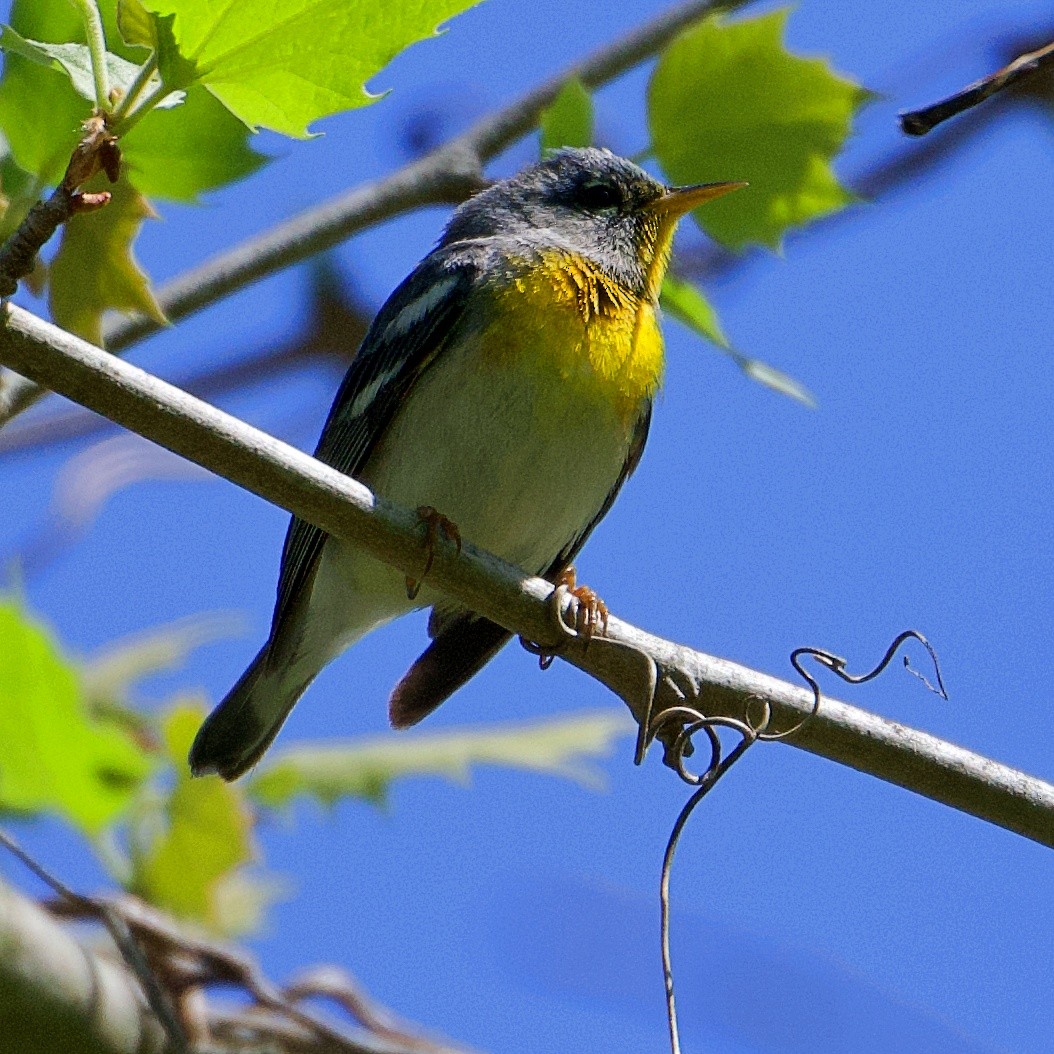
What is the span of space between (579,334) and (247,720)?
1328 mm

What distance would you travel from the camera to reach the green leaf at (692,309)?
2.94 meters

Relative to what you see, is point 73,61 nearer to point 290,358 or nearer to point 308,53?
point 308,53

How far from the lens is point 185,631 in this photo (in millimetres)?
3789

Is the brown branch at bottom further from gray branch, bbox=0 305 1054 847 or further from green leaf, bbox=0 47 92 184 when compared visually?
green leaf, bbox=0 47 92 184

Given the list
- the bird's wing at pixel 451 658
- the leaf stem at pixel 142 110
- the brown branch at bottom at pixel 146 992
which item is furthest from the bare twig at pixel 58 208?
the bird's wing at pixel 451 658

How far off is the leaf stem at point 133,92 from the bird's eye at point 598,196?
98.7 inches

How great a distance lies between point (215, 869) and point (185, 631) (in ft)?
3.25

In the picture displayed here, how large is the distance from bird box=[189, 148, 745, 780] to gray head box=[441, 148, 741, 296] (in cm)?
1

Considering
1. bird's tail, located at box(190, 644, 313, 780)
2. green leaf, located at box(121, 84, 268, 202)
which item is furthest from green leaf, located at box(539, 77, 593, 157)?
bird's tail, located at box(190, 644, 313, 780)

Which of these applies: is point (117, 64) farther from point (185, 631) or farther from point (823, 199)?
point (185, 631)

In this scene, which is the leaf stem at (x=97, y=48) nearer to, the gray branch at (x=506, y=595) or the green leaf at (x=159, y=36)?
the green leaf at (x=159, y=36)

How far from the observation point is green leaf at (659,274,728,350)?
9.64 ft

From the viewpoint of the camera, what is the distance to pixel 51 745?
9.22 feet

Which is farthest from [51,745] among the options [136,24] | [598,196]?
[598,196]
